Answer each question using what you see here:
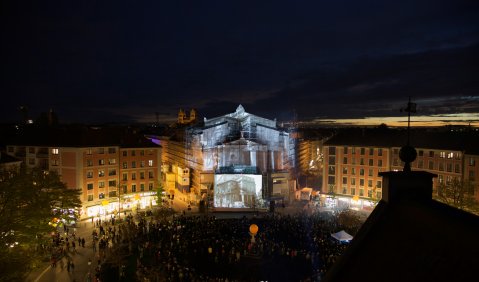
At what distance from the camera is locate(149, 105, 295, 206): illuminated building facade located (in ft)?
184

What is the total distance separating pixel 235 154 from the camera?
5775 centimetres

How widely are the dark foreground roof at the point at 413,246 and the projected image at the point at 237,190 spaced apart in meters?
42.3

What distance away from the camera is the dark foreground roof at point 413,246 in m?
6.05

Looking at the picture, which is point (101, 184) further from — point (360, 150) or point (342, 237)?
point (360, 150)

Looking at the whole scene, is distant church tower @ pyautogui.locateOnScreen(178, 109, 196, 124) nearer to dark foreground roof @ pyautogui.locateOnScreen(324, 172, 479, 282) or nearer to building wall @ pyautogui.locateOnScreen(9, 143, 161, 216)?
building wall @ pyautogui.locateOnScreen(9, 143, 161, 216)

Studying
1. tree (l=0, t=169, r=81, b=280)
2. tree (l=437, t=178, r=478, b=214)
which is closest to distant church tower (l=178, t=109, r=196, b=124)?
tree (l=437, t=178, r=478, b=214)

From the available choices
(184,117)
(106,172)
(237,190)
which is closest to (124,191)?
(106,172)

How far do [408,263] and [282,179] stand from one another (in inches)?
1978

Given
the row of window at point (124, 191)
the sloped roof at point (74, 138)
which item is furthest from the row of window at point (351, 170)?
the sloped roof at point (74, 138)

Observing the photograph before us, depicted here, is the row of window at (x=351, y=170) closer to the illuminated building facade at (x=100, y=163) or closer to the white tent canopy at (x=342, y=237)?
the white tent canopy at (x=342, y=237)

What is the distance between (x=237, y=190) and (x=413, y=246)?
4461 centimetres

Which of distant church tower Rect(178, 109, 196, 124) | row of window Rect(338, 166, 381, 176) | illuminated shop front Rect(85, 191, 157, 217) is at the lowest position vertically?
illuminated shop front Rect(85, 191, 157, 217)

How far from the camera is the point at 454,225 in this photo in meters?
6.84

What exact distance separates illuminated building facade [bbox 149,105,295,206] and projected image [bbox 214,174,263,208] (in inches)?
34.0
